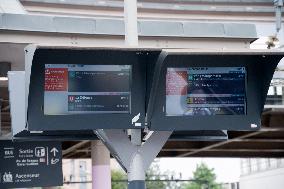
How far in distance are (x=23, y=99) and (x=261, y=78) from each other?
3139 millimetres

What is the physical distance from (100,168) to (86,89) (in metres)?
14.2

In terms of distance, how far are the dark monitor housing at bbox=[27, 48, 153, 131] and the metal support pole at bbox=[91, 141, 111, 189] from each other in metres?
12.8

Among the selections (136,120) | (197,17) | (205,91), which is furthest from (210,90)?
(197,17)

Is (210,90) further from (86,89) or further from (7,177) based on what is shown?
(7,177)

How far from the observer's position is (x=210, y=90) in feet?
26.2

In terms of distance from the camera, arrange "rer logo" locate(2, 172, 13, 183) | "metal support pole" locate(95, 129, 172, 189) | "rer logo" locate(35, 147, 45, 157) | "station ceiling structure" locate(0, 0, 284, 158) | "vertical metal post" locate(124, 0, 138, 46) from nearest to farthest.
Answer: "metal support pole" locate(95, 129, 172, 189) → "vertical metal post" locate(124, 0, 138, 46) → "rer logo" locate(2, 172, 13, 183) → "rer logo" locate(35, 147, 45, 157) → "station ceiling structure" locate(0, 0, 284, 158)

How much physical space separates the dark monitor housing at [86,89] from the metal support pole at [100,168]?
12840mm

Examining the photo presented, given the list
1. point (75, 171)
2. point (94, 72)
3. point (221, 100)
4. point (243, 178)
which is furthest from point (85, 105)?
point (75, 171)

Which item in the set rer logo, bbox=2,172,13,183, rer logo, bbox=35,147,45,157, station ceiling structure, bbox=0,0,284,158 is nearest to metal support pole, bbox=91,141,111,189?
station ceiling structure, bbox=0,0,284,158

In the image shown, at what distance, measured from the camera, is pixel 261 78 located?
8.06m

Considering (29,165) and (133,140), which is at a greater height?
(29,165)

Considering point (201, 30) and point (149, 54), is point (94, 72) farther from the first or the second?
point (201, 30)

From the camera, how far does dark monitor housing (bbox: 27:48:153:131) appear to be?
25.0 feet

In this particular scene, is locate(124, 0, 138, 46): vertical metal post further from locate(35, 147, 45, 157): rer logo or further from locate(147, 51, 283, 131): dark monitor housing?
locate(35, 147, 45, 157): rer logo
